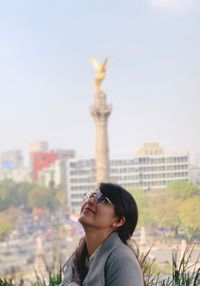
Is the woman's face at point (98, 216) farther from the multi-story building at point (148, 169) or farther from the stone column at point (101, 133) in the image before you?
the stone column at point (101, 133)

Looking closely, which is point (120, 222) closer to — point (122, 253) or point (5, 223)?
point (122, 253)

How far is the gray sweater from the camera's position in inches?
28.5

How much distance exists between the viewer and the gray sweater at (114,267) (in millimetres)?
723

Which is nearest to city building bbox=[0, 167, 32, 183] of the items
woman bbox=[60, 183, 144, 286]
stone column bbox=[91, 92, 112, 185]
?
stone column bbox=[91, 92, 112, 185]

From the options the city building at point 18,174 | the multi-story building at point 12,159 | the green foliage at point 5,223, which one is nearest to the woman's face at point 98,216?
the green foliage at point 5,223

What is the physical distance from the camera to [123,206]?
80cm

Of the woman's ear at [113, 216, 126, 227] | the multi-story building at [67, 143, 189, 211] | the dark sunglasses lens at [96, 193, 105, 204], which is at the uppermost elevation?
the multi-story building at [67, 143, 189, 211]

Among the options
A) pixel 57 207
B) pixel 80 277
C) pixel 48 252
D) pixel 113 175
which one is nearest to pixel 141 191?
pixel 113 175

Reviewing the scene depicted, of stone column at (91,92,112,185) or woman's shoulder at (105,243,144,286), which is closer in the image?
woman's shoulder at (105,243,144,286)

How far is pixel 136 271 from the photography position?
28.7 inches

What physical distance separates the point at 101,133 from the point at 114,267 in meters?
15.8

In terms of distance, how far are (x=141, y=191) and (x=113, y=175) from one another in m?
3.56

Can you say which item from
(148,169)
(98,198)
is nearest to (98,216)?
(98,198)

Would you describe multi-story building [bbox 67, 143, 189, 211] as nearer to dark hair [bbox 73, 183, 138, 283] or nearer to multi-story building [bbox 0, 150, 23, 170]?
multi-story building [bbox 0, 150, 23, 170]
